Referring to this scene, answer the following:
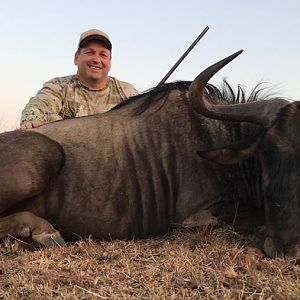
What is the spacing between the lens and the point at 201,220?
458cm

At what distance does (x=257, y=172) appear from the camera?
175 inches

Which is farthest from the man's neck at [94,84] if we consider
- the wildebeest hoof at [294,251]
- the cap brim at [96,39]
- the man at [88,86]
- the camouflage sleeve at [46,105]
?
the wildebeest hoof at [294,251]

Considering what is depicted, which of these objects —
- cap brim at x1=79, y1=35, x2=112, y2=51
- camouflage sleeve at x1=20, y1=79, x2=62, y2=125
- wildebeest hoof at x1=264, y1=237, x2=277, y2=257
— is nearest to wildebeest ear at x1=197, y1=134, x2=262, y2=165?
wildebeest hoof at x1=264, y1=237, x2=277, y2=257

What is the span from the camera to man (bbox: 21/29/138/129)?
279 inches

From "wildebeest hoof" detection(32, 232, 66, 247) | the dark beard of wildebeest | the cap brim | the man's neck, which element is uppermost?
the cap brim

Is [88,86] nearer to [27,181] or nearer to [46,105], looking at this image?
[46,105]

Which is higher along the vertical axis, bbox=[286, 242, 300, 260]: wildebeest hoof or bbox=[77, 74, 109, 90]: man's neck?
bbox=[77, 74, 109, 90]: man's neck

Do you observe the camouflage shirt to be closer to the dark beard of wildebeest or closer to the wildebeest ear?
the dark beard of wildebeest

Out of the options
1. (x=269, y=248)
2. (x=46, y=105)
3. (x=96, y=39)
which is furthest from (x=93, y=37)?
(x=269, y=248)

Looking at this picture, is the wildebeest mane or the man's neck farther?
the man's neck

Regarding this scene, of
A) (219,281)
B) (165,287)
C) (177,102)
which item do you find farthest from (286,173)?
(177,102)

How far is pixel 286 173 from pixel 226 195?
98 centimetres

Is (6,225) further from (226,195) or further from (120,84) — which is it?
(120,84)

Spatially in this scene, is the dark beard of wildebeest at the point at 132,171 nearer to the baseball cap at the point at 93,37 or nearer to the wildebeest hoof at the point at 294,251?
the wildebeest hoof at the point at 294,251
